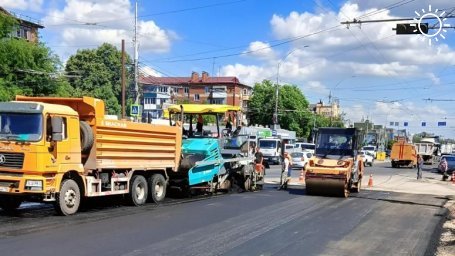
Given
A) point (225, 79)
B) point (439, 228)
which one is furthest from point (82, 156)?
point (225, 79)

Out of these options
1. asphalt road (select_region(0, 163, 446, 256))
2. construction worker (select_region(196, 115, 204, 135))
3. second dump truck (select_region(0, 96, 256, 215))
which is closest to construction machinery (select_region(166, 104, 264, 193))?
construction worker (select_region(196, 115, 204, 135))

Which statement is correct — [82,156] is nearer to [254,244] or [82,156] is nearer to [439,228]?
[254,244]

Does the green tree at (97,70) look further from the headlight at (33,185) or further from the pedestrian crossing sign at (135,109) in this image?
the headlight at (33,185)

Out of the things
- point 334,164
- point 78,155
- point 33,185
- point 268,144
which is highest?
point 78,155

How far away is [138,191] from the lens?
1544 cm

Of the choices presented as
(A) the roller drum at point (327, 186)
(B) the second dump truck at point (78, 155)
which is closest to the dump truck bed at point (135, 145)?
(B) the second dump truck at point (78, 155)

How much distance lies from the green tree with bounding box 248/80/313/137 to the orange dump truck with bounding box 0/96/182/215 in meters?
78.1

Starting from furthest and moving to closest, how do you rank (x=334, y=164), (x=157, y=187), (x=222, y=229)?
1. (x=334, y=164)
2. (x=157, y=187)
3. (x=222, y=229)

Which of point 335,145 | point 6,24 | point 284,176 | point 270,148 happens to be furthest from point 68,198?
point 270,148

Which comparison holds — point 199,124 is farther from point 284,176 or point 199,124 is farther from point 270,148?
point 270,148

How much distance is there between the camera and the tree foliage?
148 feet

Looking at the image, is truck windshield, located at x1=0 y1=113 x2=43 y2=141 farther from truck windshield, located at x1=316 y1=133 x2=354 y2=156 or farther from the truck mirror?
truck windshield, located at x1=316 y1=133 x2=354 y2=156

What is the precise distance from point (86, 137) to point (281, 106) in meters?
81.8

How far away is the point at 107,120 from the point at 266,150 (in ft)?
121
